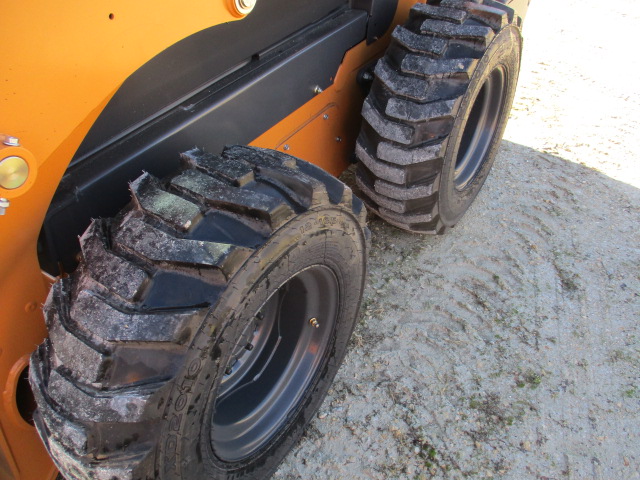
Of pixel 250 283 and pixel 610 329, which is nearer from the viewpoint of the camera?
pixel 250 283

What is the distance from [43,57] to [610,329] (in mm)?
2222

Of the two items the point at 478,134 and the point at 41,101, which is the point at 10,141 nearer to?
the point at 41,101

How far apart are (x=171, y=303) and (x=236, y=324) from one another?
16 centimetres

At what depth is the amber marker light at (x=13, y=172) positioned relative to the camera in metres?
1.08

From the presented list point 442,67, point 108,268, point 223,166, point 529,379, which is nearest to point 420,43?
point 442,67

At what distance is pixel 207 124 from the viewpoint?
63.2 inches

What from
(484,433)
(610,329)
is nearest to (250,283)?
(484,433)

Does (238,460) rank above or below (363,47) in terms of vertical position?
below

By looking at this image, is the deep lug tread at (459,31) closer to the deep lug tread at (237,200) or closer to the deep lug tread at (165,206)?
the deep lug tread at (237,200)

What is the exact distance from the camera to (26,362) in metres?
1.34

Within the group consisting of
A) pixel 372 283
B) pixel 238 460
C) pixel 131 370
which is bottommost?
pixel 372 283

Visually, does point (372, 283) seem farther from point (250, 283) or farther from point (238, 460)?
point (250, 283)

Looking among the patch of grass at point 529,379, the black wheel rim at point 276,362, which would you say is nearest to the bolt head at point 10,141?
the black wheel rim at point 276,362

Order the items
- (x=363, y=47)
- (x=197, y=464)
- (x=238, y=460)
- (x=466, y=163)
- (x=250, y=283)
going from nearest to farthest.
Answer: (x=250, y=283) → (x=197, y=464) → (x=238, y=460) → (x=363, y=47) → (x=466, y=163)
